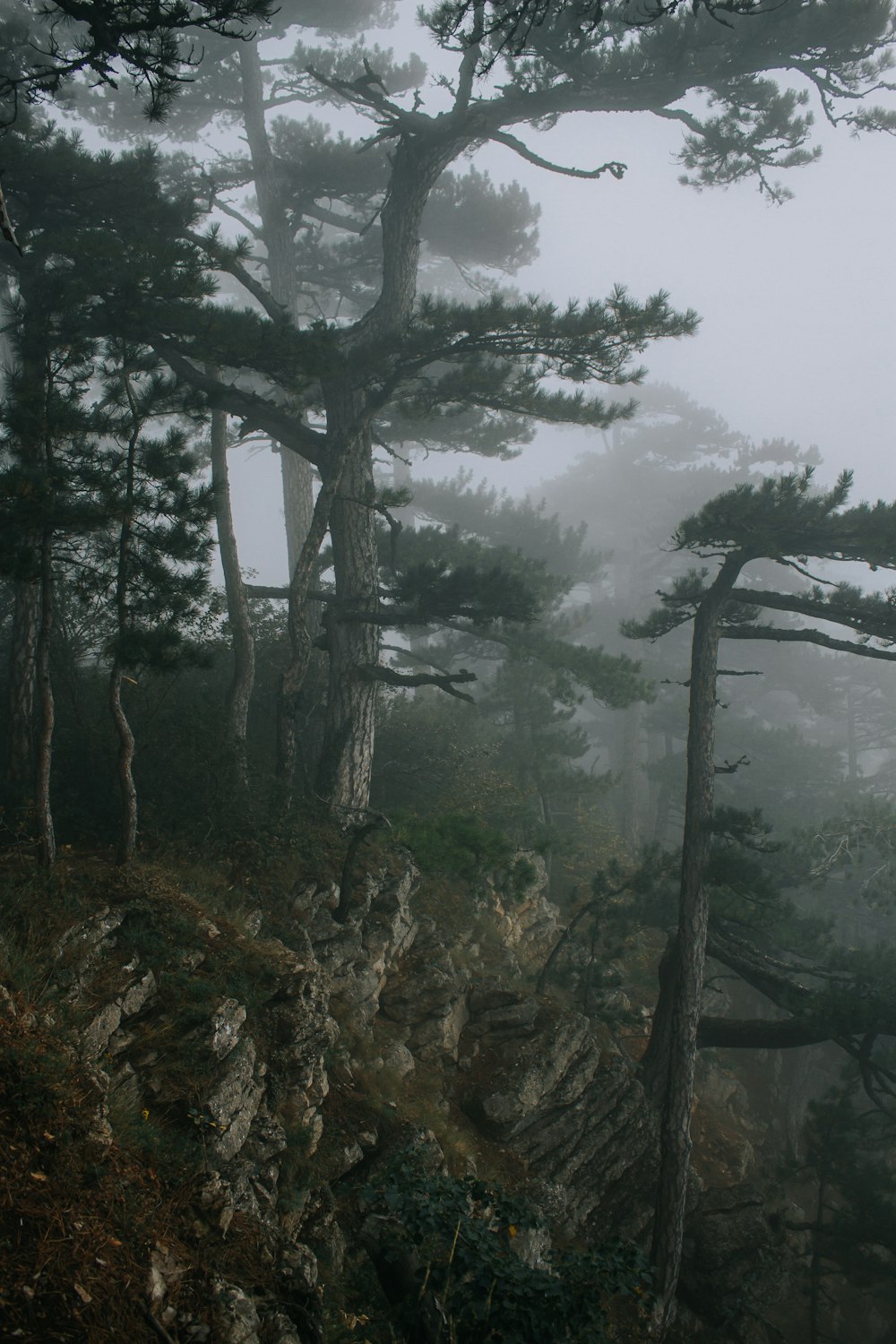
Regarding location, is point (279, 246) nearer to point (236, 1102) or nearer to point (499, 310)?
point (499, 310)

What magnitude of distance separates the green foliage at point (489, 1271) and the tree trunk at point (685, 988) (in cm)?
543

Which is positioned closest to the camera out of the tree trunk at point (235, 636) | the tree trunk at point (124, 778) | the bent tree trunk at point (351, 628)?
the tree trunk at point (124, 778)

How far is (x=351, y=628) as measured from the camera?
13.2 metres

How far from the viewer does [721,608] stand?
1159 centimetres

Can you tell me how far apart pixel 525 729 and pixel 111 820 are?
51.7 feet

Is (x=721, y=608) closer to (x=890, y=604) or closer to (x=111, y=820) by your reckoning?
(x=890, y=604)

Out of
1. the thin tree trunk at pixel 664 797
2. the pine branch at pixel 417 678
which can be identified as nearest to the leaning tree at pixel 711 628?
the pine branch at pixel 417 678

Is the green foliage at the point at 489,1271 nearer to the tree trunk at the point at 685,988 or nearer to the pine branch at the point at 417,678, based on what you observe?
the tree trunk at the point at 685,988

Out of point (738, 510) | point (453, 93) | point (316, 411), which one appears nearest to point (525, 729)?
point (316, 411)

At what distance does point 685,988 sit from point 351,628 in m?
7.33

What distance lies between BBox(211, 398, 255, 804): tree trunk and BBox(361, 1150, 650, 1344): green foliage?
220 inches

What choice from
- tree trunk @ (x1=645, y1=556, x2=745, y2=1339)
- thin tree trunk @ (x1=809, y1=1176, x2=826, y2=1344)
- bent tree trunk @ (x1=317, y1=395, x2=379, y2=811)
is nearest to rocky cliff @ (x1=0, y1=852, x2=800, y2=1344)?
tree trunk @ (x1=645, y1=556, x2=745, y2=1339)

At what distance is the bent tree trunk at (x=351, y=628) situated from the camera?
12.6 m

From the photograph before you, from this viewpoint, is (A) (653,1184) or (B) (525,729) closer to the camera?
(A) (653,1184)
